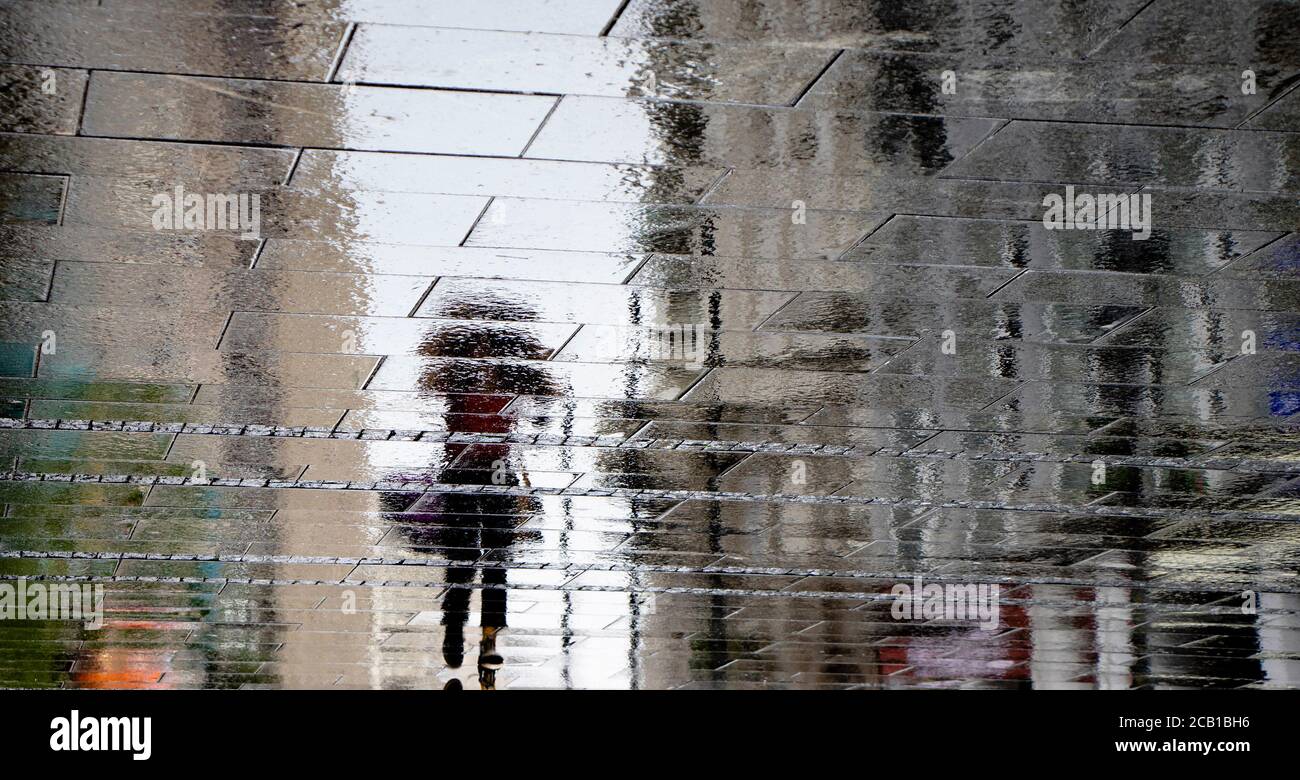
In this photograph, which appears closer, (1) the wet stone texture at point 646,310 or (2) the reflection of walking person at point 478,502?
(1) the wet stone texture at point 646,310

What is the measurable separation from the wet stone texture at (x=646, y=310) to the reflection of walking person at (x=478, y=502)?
50 mm

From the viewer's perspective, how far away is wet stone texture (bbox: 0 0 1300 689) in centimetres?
555

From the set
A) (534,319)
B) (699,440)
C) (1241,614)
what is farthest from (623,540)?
(1241,614)

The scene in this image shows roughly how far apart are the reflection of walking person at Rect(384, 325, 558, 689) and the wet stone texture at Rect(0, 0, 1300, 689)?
0.17 ft

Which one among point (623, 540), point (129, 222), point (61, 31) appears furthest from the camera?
point (623, 540)

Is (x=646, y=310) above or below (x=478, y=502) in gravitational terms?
above

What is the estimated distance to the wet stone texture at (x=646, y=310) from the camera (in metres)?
5.55

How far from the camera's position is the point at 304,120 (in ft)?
19.6

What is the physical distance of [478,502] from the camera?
476 inches

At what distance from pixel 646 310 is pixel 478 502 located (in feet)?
14.5

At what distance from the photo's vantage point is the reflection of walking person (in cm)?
882

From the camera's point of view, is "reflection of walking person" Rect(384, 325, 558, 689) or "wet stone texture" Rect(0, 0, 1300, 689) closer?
"wet stone texture" Rect(0, 0, 1300, 689)
